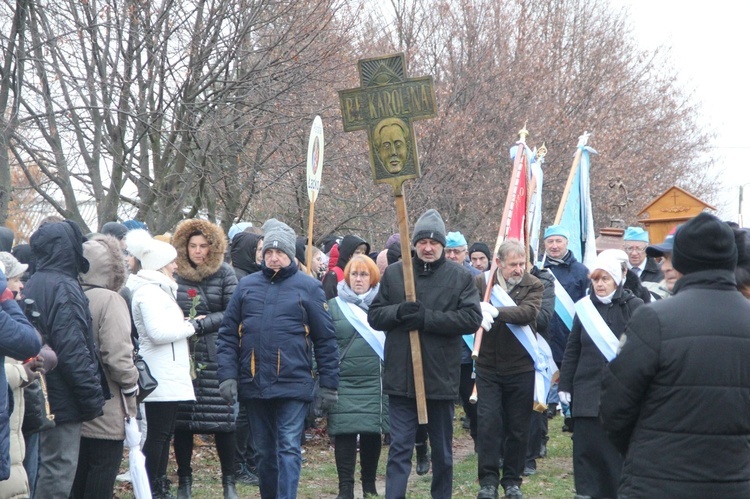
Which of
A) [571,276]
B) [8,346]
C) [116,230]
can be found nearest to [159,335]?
[116,230]

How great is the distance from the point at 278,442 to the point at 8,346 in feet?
8.26

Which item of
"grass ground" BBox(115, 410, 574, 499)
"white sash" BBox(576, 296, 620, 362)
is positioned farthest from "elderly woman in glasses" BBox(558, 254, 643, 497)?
"grass ground" BBox(115, 410, 574, 499)

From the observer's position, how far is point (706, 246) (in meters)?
4.26

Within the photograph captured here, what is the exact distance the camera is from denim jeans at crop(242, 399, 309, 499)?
708 cm

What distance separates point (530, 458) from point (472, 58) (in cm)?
1559

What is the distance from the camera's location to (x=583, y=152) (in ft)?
43.0

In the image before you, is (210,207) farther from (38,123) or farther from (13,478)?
(13,478)

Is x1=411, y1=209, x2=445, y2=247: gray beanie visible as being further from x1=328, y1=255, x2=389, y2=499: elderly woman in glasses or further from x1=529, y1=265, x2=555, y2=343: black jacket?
x1=529, y1=265, x2=555, y2=343: black jacket

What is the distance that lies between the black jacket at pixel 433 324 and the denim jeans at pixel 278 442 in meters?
0.77

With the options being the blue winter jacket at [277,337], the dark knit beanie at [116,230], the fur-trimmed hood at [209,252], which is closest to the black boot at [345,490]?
the blue winter jacket at [277,337]

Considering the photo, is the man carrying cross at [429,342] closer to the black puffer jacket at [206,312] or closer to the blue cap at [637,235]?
the black puffer jacket at [206,312]

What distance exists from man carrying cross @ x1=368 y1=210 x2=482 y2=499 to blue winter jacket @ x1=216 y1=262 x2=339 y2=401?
1.54 feet

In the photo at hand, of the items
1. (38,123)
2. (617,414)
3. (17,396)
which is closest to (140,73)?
(38,123)

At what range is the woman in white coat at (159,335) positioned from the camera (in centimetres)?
733
